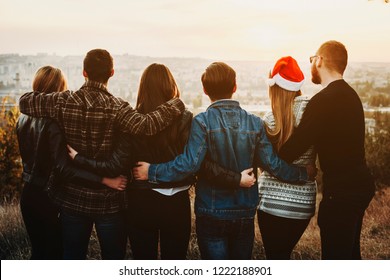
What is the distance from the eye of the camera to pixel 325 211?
2836mm

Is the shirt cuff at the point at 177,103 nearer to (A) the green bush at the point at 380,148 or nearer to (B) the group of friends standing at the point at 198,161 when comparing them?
(B) the group of friends standing at the point at 198,161

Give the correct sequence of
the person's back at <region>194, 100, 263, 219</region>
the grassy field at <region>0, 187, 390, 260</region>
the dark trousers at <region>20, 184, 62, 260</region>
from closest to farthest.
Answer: the person's back at <region>194, 100, 263, 219</region>, the dark trousers at <region>20, 184, 62, 260</region>, the grassy field at <region>0, 187, 390, 260</region>

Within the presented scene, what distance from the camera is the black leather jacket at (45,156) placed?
115 inches

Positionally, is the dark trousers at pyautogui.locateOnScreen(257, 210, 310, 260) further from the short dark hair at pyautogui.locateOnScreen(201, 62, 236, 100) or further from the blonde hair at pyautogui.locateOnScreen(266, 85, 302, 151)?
the short dark hair at pyautogui.locateOnScreen(201, 62, 236, 100)

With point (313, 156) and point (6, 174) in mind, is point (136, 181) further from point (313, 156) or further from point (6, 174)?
point (6, 174)

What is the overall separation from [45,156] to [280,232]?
5.27 ft

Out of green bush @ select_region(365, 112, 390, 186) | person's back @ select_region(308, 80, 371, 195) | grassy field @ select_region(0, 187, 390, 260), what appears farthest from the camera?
green bush @ select_region(365, 112, 390, 186)

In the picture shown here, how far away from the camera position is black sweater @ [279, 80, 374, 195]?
9.12 ft

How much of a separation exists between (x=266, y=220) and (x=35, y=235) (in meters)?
1.56

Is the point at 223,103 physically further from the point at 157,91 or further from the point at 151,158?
the point at 151,158

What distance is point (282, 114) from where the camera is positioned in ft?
9.71

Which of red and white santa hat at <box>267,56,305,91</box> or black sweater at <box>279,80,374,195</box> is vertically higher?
red and white santa hat at <box>267,56,305,91</box>

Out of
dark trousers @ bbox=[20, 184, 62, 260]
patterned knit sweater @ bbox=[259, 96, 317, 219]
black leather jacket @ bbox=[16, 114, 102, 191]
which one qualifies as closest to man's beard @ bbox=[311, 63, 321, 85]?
patterned knit sweater @ bbox=[259, 96, 317, 219]

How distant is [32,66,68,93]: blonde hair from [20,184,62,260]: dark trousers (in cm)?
65
